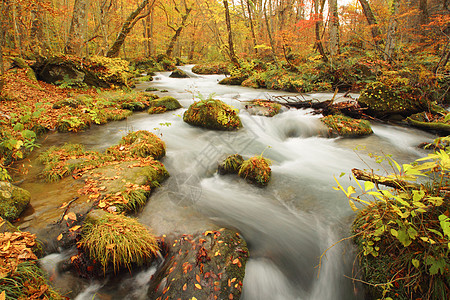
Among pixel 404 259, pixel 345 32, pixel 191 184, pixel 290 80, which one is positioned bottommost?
pixel 191 184

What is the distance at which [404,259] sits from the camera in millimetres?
2131

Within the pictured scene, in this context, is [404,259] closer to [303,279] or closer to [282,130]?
[303,279]

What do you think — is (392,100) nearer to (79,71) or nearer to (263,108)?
(263,108)

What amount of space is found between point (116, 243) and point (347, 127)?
7.04 metres

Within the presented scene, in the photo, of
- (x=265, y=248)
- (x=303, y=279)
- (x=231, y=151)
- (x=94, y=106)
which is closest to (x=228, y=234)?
(x=265, y=248)

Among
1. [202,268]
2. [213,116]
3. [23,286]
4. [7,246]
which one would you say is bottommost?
[202,268]

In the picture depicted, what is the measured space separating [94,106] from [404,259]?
348 inches

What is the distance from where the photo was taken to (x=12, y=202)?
9.64 feet

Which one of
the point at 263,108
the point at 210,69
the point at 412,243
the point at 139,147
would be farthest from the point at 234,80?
the point at 412,243

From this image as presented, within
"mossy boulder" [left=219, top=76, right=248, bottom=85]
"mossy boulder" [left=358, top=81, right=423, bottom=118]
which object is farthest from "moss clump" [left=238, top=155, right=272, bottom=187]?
"mossy boulder" [left=219, top=76, right=248, bottom=85]

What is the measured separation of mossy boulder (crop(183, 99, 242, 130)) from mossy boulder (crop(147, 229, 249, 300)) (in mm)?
4382

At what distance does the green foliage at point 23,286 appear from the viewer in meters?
1.76

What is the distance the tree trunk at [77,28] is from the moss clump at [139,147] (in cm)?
852

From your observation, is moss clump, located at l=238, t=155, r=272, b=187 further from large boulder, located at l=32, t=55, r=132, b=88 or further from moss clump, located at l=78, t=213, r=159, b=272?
large boulder, located at l=32, t=55, r=132, b=88
